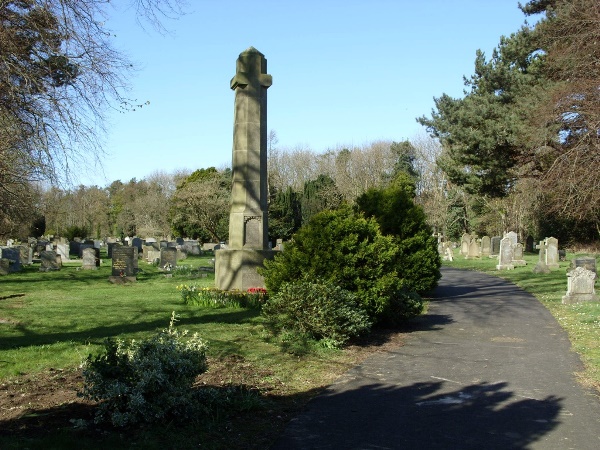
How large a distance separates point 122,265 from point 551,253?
792 inches

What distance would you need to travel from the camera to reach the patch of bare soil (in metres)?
5.46

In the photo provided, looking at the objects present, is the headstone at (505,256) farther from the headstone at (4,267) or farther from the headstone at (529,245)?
the headstone at (4,267)

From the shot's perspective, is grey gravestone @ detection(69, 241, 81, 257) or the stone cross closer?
the stone cross

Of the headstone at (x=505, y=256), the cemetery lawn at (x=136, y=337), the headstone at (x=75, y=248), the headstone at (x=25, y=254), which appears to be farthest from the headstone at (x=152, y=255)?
the headstone at (x=505, y=256)

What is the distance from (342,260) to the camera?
35.3 ft

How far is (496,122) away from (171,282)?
43.7 ft

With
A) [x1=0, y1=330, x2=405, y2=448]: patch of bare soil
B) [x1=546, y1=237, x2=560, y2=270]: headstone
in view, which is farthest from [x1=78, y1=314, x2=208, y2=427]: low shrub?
[x1=546, y1=237, x2=560, y2=270]: headstone

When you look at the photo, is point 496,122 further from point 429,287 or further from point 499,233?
point 499,233

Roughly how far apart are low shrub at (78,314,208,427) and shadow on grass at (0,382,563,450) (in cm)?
15

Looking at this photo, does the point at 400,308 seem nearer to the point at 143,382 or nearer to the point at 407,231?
the point at 407,231

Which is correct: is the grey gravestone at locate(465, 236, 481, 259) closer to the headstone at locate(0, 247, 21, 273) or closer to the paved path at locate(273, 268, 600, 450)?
the headstone at locate(0, 247, 21, 273)

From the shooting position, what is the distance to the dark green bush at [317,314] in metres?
9.62

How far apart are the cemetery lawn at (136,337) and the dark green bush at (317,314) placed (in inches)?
12.5

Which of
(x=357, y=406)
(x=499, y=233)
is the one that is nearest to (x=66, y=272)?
(x=357, y=406)
